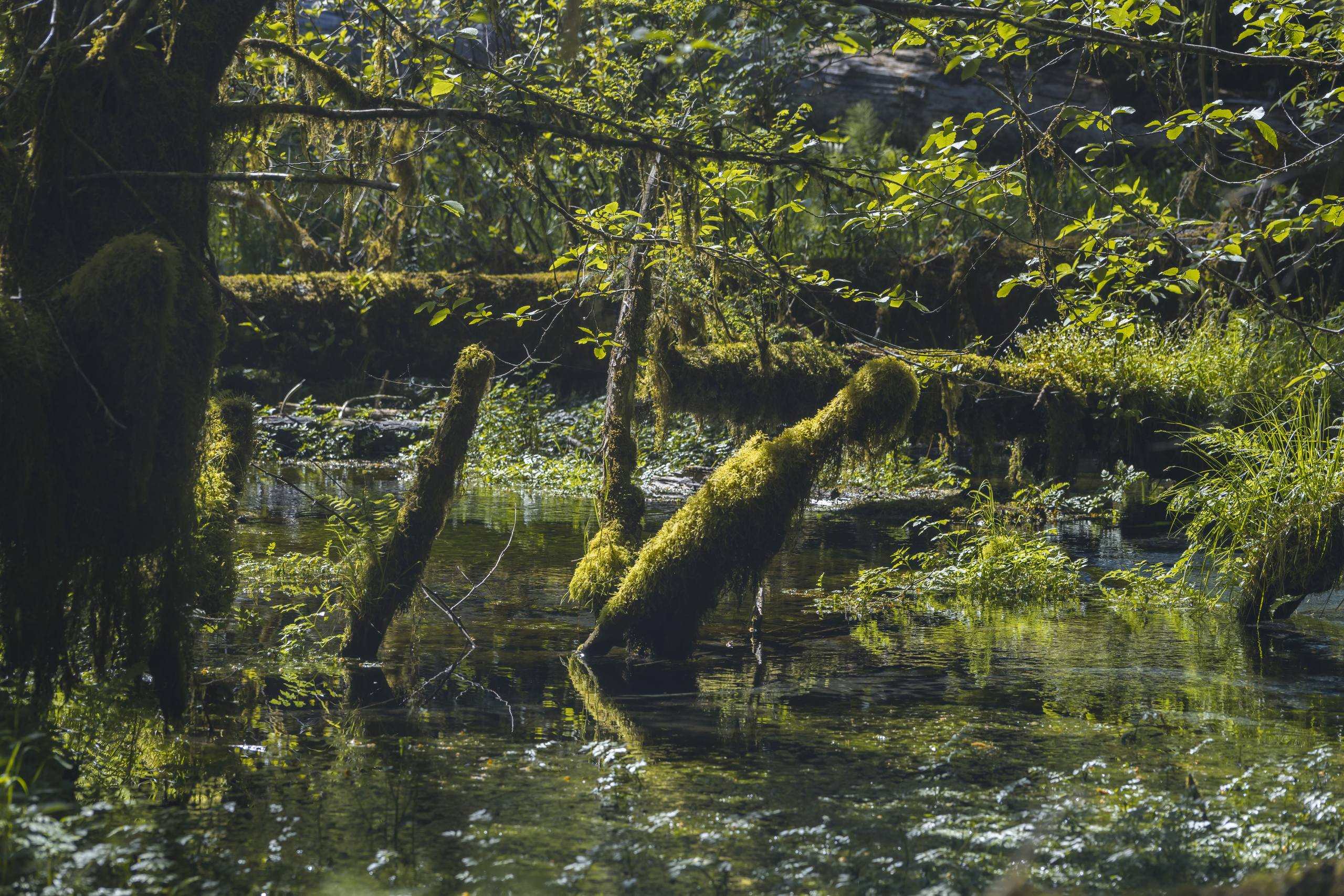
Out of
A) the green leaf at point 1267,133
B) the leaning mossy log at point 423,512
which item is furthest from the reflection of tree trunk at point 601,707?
the green leaf at point 1267,133

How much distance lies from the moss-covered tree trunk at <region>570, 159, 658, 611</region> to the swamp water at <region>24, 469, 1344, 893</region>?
469mm

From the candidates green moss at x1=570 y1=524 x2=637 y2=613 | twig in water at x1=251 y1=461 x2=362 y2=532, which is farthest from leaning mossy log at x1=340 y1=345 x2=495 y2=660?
green moss at x1=570 y1=524 x2=637 y2=613

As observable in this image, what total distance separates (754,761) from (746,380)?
15.5 feet

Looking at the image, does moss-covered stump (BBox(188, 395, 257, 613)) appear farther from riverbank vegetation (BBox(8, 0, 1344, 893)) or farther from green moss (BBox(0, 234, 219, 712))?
green moss (BBox(0, 234, 219, 712))

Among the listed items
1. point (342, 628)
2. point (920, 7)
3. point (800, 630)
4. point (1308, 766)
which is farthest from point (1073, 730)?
point (342, 628)

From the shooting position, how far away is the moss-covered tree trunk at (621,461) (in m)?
7.24

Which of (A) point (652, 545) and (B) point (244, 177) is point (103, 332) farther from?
(A) point (652, 545)

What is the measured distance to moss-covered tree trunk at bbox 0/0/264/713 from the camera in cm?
425

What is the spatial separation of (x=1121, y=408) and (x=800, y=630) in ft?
17.5

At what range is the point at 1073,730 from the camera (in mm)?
5441

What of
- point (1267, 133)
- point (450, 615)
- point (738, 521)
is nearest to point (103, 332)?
point (450, 615)

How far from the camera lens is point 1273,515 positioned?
Answer: 770cm

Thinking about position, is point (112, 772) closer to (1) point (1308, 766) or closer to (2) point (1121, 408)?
(1) point (1308, 766)

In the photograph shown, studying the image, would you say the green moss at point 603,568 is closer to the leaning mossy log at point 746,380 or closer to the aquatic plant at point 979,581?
the leaning mossy log at point 746,380
